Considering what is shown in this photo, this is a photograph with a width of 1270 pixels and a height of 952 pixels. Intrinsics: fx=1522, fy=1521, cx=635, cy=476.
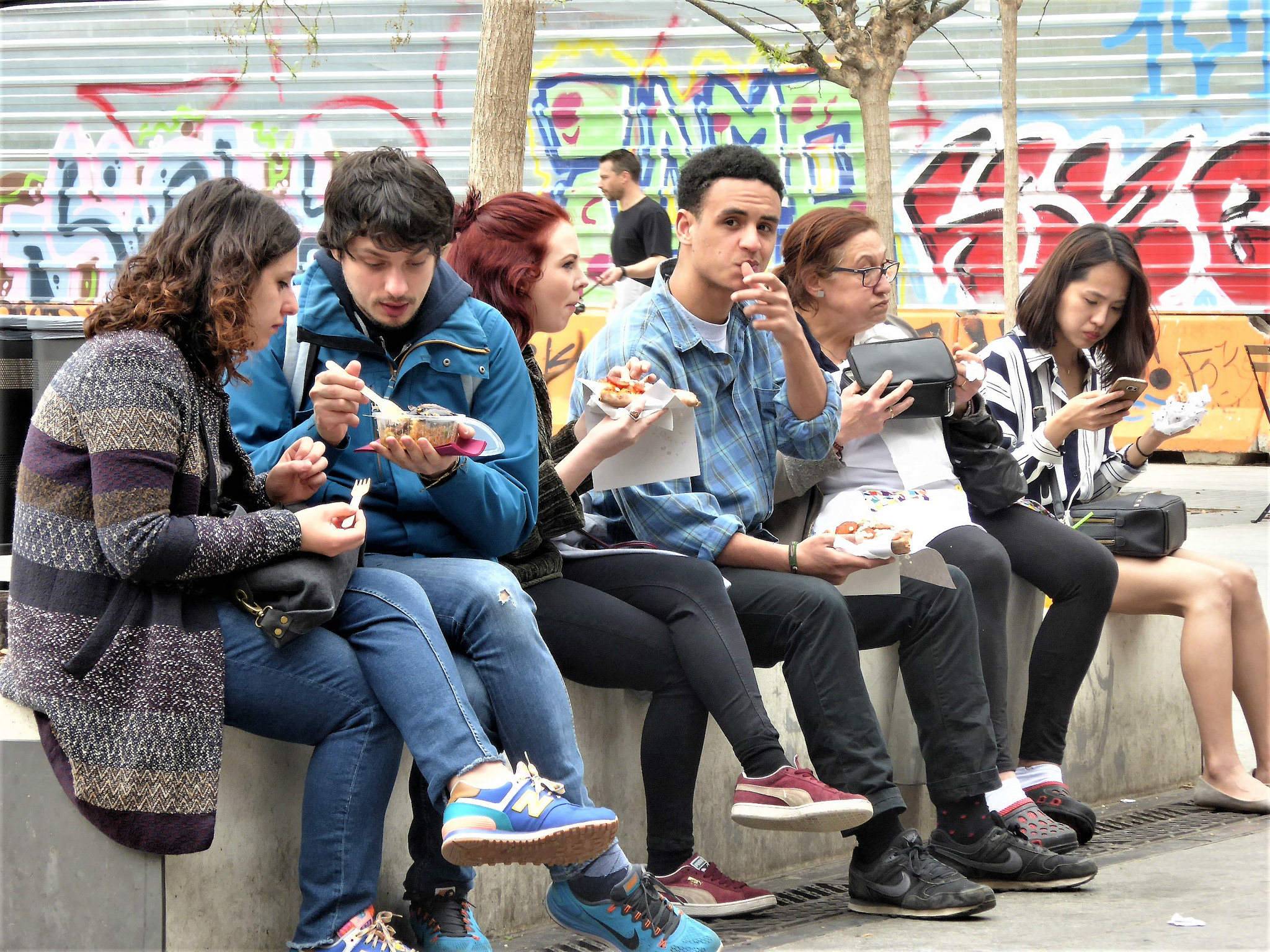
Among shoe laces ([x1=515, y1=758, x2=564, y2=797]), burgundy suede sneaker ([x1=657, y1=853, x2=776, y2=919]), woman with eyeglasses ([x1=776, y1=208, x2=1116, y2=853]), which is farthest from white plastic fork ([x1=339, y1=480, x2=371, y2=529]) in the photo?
woman with eyeglasses ([x1=776, y1=208, x2=1116, y2=853])

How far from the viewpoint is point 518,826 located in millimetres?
2641

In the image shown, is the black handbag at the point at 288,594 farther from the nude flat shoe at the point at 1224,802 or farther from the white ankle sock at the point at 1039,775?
the nude flat shoe at the point at 1224,802

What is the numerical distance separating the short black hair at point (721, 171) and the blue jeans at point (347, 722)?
1.66 metres

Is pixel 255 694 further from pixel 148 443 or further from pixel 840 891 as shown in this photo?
pixel 840 891

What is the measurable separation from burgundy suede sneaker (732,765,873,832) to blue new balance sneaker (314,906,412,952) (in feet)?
2.96

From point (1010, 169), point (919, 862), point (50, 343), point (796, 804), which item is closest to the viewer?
point (796, 804)

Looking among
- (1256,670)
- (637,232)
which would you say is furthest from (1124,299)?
(637,232)

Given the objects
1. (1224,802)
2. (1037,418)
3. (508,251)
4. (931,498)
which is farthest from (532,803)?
(1224,802)

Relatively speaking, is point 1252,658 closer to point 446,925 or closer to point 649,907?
point 649,907

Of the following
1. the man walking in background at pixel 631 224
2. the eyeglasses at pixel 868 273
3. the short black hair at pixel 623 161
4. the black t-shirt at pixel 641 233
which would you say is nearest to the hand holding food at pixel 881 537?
the eyeglasses at pixel 868 273

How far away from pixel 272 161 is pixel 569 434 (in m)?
11.3

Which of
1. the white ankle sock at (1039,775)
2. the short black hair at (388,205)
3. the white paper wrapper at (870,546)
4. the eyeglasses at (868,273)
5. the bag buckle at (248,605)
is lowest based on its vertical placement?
the white ankle sock at (1039,775)

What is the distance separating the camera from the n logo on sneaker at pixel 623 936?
2977mm

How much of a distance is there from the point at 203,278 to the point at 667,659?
4.31 feet
